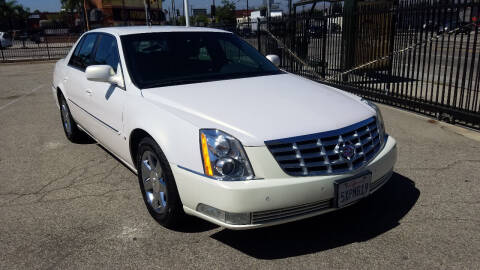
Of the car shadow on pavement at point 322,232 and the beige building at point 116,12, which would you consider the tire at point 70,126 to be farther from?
the beige building at point 116,12

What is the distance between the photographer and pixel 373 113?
10.7 feet

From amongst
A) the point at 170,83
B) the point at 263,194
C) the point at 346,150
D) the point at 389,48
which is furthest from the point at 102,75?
the point at 389,48

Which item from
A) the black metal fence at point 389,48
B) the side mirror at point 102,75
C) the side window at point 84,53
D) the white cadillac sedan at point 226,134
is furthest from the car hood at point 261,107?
the black metal fence at point 389,48

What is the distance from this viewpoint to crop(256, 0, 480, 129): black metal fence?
20.1 feet

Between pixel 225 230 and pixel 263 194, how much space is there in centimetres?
84

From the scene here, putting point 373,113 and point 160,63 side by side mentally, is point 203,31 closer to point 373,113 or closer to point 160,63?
point 160,63

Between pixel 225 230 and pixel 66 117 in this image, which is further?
pixel 66 117

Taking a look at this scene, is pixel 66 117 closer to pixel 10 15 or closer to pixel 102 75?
pixel 102 75

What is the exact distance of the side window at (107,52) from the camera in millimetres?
3982

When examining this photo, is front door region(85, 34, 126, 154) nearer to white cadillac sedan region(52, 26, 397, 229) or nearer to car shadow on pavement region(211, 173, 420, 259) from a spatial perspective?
white cadillac sedan region(52, 26, 397, 229)

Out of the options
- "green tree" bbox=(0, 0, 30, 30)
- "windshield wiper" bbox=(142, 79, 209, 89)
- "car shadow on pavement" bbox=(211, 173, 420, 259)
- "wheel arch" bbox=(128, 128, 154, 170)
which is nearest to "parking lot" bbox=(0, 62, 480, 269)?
"car shadow on pavement" bbox=(211, 173, 420, 259)

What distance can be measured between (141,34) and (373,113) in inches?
95.7

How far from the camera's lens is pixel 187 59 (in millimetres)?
3996

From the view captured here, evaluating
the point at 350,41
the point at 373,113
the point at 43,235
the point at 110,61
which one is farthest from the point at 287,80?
the point at 350,41
